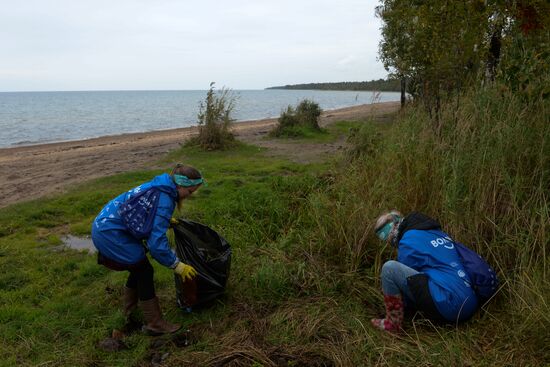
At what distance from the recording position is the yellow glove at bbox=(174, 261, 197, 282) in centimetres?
348

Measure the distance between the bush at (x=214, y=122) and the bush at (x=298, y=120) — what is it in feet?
11.6

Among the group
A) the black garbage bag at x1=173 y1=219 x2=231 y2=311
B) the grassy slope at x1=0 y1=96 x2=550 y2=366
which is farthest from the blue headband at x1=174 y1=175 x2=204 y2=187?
the grassy slope at x1=0 y1=96 x2=550 y2=366

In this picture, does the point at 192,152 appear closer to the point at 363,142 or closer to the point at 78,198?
the point at 78,198

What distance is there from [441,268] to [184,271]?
6.16 ft

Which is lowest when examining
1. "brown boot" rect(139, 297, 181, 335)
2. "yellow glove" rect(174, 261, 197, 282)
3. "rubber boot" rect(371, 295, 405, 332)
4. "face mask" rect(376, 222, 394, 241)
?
"brown boot" rect(139, 297, 181, 335)

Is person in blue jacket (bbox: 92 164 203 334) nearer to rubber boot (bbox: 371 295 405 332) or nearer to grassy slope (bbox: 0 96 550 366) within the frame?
grassy slope (bbox: 0 96 550 366)

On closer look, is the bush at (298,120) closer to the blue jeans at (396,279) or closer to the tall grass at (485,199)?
the tall grass at (485,199)

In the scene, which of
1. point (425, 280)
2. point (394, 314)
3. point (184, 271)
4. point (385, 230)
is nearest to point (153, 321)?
point (184, 271)

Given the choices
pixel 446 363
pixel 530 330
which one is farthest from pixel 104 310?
pixel 530 330

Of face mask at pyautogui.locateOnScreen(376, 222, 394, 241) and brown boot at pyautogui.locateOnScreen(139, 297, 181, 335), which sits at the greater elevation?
face mask at pyautogui.locateOnScreen(376, 222, 394, 241)

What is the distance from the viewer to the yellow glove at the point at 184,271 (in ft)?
11.4

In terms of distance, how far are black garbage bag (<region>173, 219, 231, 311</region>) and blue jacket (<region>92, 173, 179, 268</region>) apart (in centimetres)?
39

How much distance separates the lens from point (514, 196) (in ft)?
12.1

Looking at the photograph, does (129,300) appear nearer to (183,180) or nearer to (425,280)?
(183,180)
